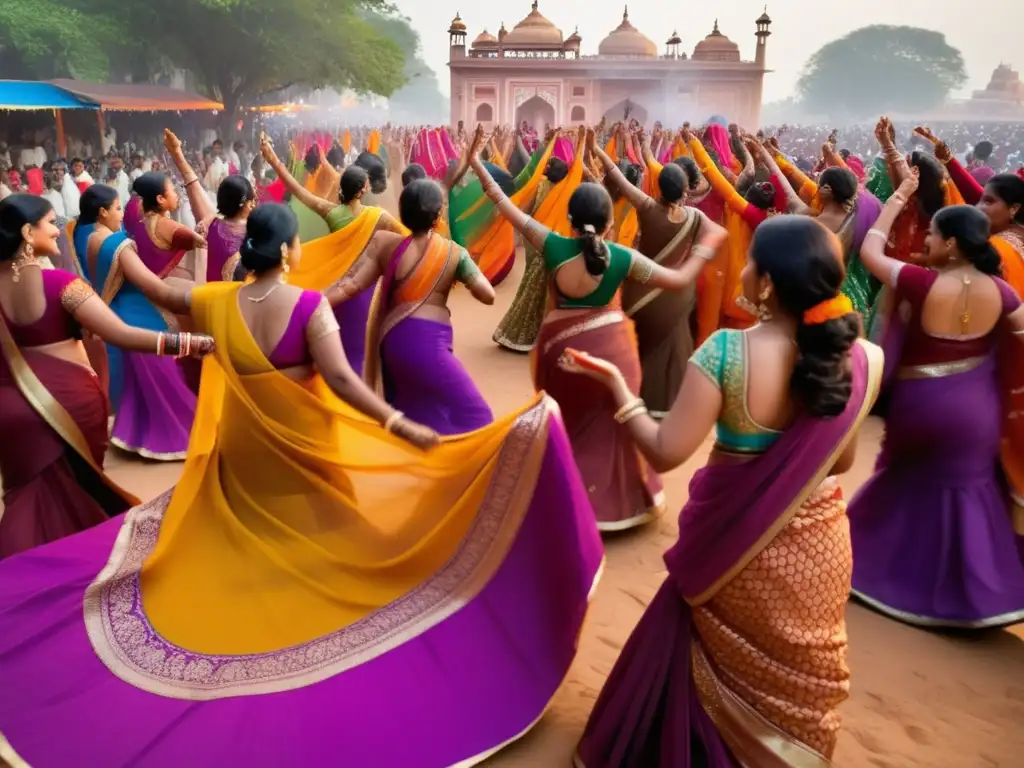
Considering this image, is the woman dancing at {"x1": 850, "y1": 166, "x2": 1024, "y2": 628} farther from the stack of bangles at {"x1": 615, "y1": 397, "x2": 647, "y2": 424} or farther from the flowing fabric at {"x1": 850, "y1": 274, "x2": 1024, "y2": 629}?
the stack of bangles at {"x1": 615, "y1": 397, "x2": 647, "y2": 424}

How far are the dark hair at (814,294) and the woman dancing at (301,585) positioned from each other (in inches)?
33.0

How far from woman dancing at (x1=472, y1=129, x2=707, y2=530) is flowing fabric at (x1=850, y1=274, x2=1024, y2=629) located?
107cm

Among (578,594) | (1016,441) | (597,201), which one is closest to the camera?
(578,594)

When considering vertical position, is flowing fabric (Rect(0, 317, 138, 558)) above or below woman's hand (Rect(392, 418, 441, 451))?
below

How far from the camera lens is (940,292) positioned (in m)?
3.23

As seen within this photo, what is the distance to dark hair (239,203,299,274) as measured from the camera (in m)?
2.97

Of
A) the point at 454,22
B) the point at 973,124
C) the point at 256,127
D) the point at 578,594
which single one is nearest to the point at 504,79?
the point at 454,22

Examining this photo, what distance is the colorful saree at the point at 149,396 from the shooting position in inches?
205

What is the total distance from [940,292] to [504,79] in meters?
32.0

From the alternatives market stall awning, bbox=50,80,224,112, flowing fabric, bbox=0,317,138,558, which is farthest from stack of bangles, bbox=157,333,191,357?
market stall awning, bbox=50,80,224,112

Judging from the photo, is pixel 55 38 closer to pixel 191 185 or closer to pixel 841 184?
pixel 191 185

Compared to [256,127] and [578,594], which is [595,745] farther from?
[256,127]

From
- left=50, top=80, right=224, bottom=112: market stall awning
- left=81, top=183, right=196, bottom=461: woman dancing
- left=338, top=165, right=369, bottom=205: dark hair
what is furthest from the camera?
left=50, top=80, right=224, bottom=112: market stall awning

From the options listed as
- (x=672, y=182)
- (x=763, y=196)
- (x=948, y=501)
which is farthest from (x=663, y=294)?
(x=948, y=501)
